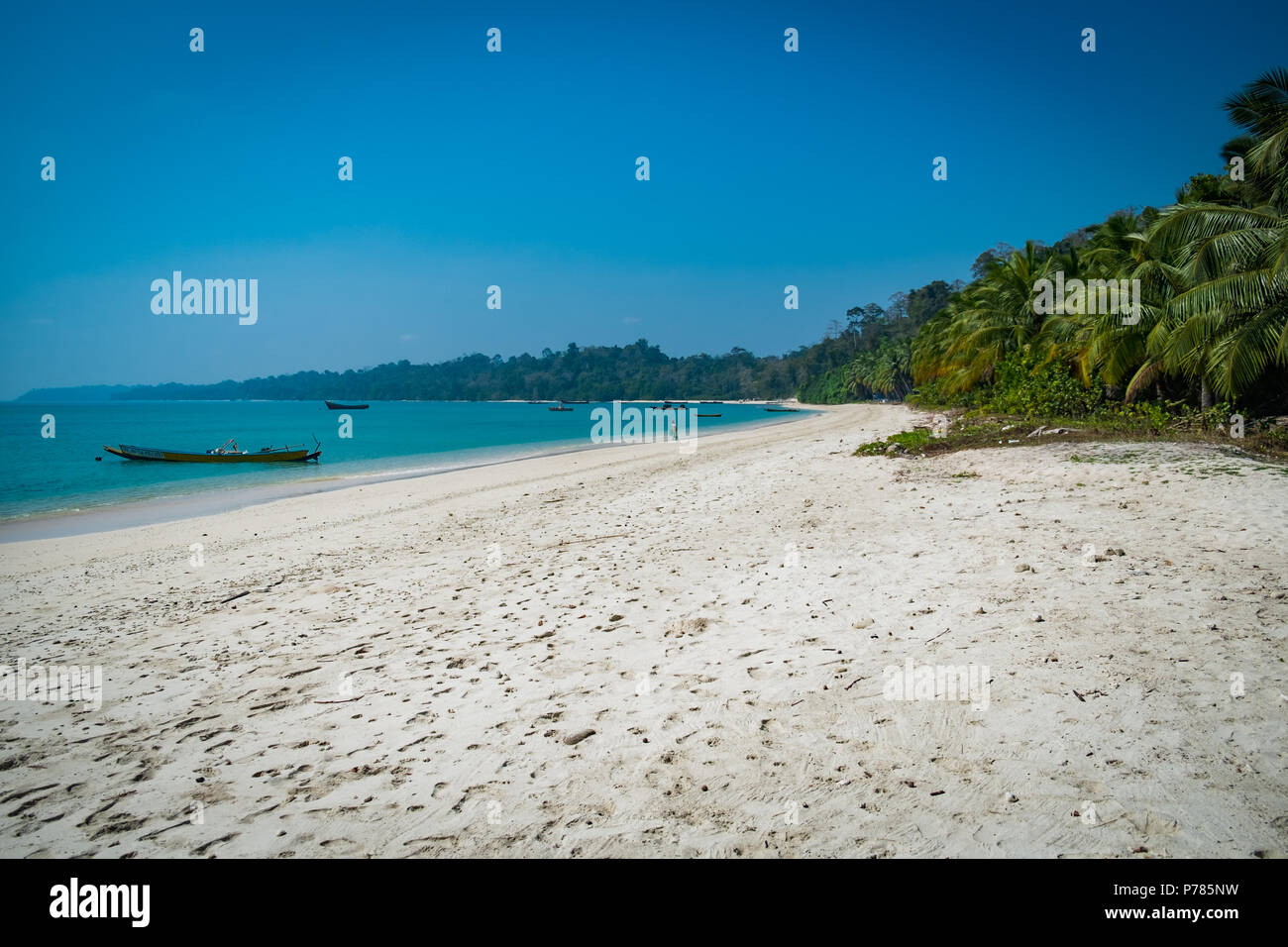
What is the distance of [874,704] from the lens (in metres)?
4.16

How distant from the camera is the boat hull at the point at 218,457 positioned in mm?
33469

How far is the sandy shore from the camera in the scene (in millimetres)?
3137

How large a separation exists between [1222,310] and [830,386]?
11854 centimetres

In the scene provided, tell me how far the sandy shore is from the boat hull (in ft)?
86.5

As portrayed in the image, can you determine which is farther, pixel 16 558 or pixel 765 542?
pixel 16 558

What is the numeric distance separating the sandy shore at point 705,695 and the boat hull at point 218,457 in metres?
26.4
